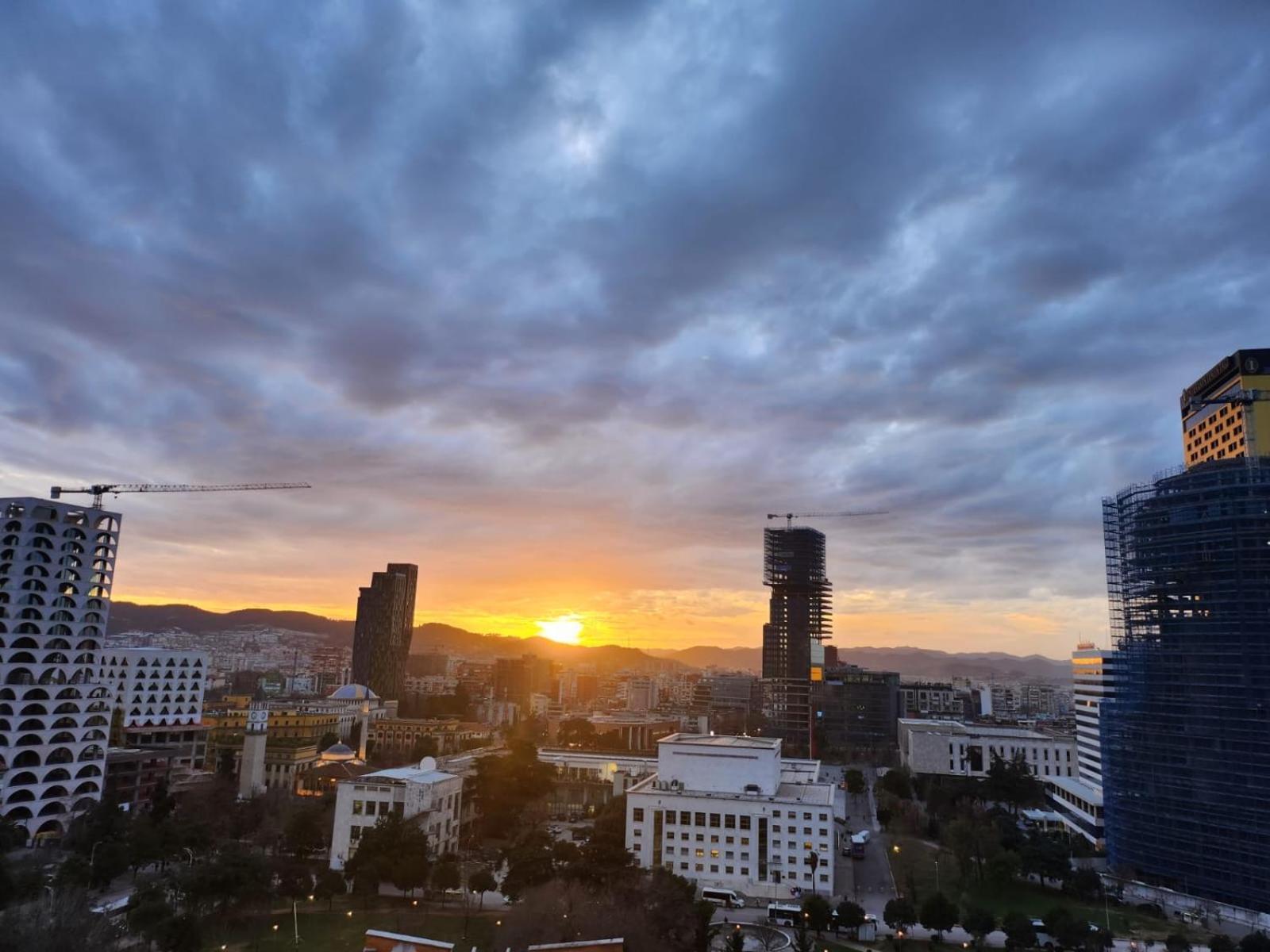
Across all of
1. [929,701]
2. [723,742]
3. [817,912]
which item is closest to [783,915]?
[817,912]

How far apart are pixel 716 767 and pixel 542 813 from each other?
15396mm

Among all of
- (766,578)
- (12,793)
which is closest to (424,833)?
(12,793)

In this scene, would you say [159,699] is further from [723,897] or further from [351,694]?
[723,897]

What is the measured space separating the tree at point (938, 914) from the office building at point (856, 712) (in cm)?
8565

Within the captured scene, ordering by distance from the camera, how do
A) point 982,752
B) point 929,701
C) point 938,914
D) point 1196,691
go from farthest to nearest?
point 929,701 → point 982,752 → point 1196,691 → point 938,914

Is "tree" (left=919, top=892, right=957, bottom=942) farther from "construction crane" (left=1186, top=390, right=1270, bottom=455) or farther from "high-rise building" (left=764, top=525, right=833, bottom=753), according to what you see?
"high-rise building" (left=764, top=525, right=833, bottom=753)

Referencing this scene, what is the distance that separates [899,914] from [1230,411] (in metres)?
51.4

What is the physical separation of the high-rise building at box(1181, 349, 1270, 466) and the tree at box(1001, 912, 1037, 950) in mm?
38929

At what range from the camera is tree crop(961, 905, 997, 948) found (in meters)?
37.2

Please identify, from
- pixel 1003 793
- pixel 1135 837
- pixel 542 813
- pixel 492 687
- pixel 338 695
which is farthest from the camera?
pixel 492 687

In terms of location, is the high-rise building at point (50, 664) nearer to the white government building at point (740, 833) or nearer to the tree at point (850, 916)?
the white government building at point (740, 833)

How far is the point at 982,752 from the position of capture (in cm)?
8562

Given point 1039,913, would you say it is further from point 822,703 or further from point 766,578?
point 766,578

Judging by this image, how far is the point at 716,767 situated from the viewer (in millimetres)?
54594
